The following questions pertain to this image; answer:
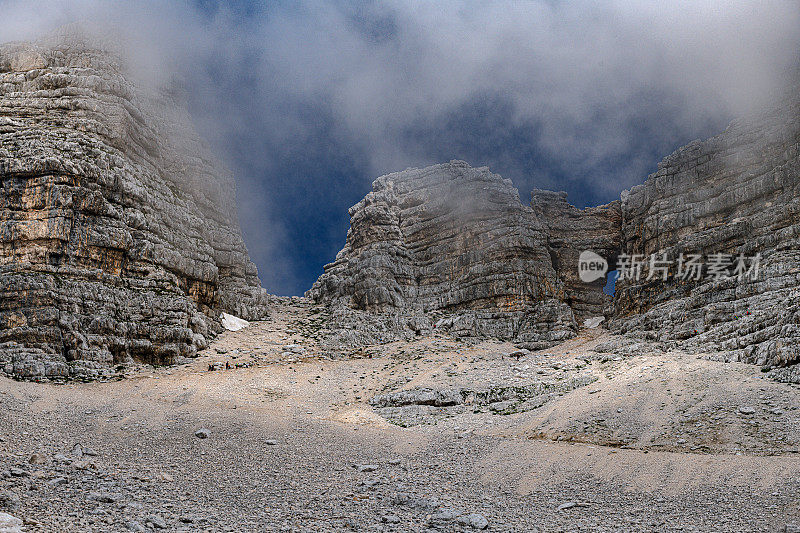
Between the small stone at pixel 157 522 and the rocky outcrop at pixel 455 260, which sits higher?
the rocky outcrop at pixel 455 260

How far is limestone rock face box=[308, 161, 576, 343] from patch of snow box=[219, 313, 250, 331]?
41.1 feet

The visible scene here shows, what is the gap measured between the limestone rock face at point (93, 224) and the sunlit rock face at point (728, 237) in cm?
3884

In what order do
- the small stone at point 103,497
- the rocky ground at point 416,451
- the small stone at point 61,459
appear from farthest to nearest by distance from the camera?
the small stone at point 61,459 → the rocky ground at point 416,451 → the small stone at point 103,497

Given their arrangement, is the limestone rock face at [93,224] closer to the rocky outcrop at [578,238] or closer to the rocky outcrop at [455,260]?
the rocky outcrop at [455,260]

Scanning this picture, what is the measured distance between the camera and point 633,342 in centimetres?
4038

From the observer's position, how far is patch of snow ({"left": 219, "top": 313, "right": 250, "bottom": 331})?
164 feet

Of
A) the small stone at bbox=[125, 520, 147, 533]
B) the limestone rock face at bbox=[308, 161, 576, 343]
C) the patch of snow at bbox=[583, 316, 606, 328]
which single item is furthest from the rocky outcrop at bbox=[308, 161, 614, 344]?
the small stone at bbox=[125, 520, 147, 533]

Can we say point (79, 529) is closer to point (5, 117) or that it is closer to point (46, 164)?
point (46, 164)

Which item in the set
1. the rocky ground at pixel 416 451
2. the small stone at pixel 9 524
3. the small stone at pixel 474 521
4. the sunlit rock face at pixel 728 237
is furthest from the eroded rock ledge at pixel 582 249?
the small stone at pixel 9 524

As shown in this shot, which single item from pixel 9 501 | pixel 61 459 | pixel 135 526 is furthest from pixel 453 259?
pixel 9 501

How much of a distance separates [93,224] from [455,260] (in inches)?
1527

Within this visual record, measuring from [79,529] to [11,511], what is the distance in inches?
72.2

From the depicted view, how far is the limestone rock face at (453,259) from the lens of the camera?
180ft

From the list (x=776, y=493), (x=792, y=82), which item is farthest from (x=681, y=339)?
(x=792, y=82)
